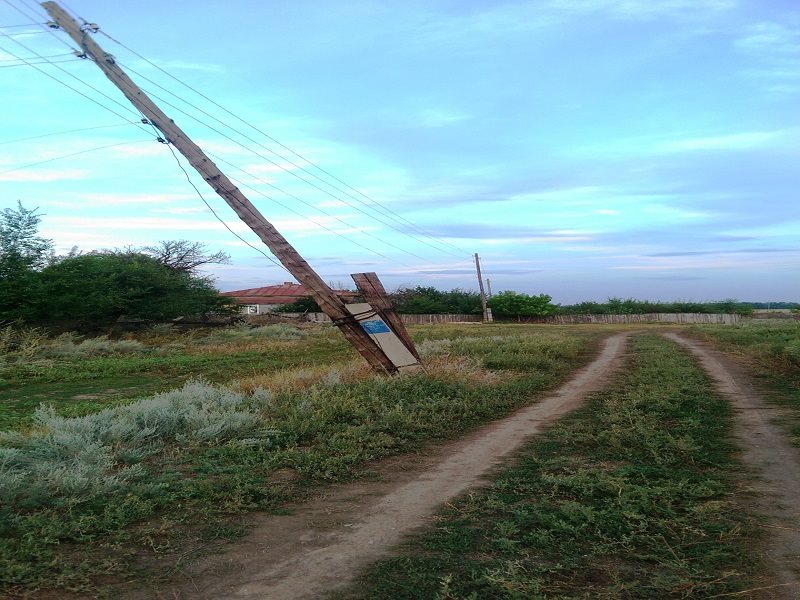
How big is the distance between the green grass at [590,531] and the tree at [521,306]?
55.9m

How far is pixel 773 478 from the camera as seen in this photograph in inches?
222

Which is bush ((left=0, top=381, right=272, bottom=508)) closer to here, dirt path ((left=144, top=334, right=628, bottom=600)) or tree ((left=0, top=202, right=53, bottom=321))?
dirt path ((left=144, top=334, right=628, bottom=600))

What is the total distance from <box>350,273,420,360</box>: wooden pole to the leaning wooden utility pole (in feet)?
1.97

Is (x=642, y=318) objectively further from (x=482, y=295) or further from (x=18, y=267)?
(x=18, y=267)

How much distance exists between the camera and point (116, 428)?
661cm

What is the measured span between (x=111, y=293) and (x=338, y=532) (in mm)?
26134

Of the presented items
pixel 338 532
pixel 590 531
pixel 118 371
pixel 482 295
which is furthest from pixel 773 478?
pixel 482 295

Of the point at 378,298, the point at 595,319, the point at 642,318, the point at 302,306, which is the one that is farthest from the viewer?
the point at 595,319

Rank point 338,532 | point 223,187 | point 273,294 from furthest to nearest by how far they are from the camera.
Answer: point 273,294 < point 223,187 < point 338,532

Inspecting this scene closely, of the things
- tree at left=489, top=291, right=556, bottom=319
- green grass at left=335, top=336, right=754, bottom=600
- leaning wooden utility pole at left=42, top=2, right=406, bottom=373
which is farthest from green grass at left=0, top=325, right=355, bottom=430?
tree at left=489, top=291, right=556, bottom=319

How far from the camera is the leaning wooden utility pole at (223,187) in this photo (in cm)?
1108

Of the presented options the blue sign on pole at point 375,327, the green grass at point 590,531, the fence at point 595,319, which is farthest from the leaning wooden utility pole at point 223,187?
the fence at point 595,319

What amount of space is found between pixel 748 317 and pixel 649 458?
54.9 meters

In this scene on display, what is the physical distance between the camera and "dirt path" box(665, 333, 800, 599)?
12.2 ft
